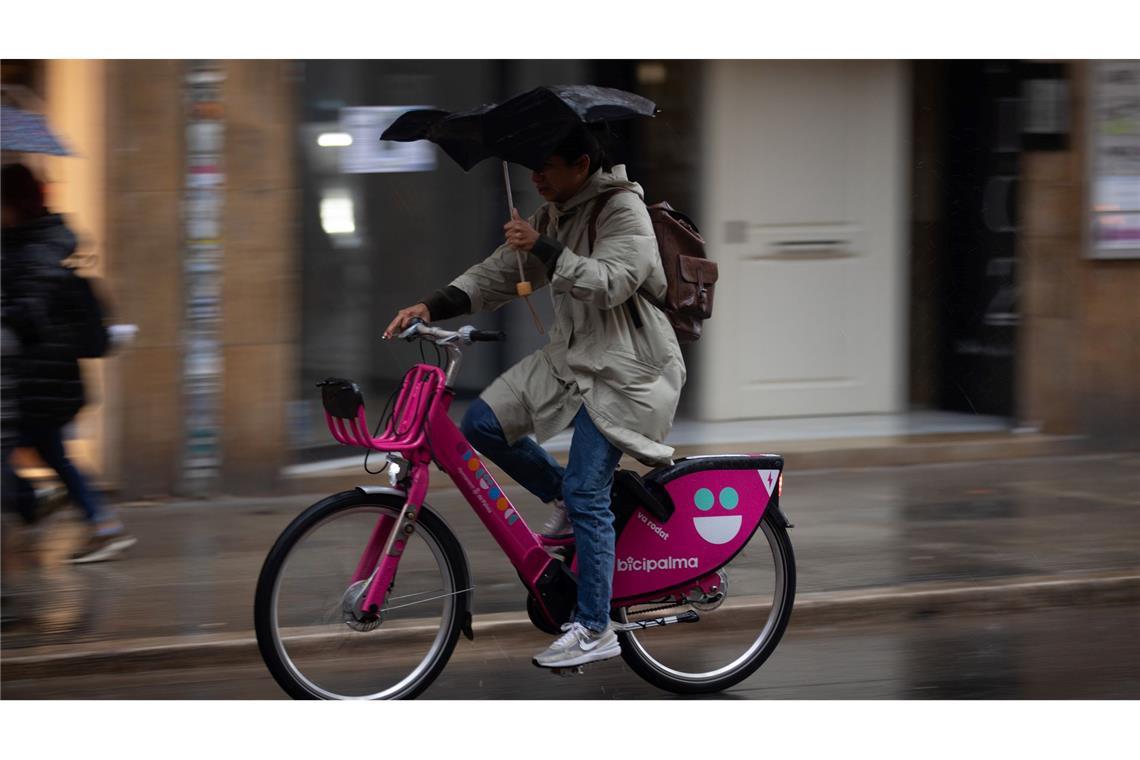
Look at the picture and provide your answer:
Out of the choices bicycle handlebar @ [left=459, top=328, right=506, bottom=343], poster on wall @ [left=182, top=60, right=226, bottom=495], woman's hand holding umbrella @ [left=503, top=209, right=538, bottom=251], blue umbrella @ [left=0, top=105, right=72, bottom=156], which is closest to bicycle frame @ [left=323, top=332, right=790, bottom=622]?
bicycle handlebar @ [left=459, top=328, right=506, bottom=343]

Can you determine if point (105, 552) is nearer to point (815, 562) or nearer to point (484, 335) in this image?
point (484, 335)

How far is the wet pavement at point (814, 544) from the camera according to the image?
5883 millimetres

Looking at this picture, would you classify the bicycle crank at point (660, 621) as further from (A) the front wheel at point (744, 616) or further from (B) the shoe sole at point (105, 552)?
(B) the shoe sole at point (105, 552)

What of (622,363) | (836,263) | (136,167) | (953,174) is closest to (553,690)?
(622,363)

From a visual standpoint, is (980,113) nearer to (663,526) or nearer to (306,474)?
(306,474)

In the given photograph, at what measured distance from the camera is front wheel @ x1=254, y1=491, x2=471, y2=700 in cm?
440

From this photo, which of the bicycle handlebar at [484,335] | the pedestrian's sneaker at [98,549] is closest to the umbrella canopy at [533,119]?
the bicycle handlebar at [484,335]

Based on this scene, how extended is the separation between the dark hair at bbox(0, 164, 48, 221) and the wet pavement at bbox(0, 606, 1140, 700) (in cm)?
210

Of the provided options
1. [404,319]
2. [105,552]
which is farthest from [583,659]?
[105,552]

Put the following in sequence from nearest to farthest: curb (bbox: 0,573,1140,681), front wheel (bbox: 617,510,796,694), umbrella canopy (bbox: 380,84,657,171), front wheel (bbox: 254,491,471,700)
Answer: umbrella canopy (bbox: 380,84,657,171) < front wheel (bbox: 254,491,471,700) < front wheel (bbox: 617,510,796,694) < curb (bbox: 0,573,1140,681)

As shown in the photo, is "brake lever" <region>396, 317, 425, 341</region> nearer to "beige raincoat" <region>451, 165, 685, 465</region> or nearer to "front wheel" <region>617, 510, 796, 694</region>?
"beige raincoat" <region>451, 165, 685, 465</region>

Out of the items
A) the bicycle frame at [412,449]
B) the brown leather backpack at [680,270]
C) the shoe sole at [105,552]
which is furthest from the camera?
the shoe sole at [105,552]

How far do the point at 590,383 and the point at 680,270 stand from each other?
0.46 m

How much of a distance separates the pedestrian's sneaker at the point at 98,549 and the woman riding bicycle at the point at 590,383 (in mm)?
2797
